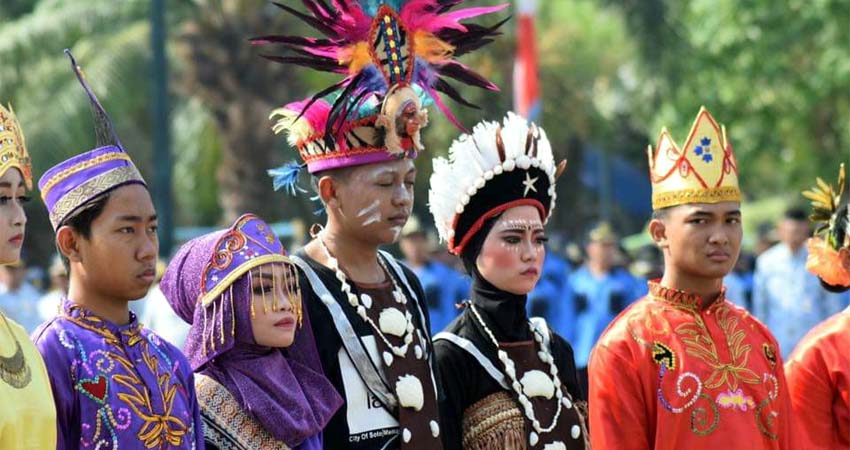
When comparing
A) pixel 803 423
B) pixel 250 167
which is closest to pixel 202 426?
pixel 803 423

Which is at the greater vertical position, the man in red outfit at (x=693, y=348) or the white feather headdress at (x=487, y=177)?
the white feather headdress at (x=487, y=177)

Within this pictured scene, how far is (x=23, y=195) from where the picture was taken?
462 centimetres

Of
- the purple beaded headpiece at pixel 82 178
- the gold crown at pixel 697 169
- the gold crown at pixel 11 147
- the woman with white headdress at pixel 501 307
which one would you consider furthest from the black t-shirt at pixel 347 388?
the gold crown at pixel 697 169

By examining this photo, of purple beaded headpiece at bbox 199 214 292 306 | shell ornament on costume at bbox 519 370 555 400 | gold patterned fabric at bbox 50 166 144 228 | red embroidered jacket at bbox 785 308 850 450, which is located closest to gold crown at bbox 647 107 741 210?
red embroidered jacket at bbox 785 308 850 450

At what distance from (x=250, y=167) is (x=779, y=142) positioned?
9759 mm

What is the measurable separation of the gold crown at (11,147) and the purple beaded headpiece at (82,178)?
0.24 meters

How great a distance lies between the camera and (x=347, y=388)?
5.45 m

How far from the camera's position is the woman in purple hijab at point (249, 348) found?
5.19 m

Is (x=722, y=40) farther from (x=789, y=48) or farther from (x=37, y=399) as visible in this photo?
(x=37, y=399)

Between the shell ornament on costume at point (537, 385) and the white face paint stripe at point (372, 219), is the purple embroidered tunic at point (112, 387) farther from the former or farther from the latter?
the shell ornament on costume at point (537, 385)

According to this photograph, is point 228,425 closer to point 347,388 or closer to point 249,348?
point 249,348

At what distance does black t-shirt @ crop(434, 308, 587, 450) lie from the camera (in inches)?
229

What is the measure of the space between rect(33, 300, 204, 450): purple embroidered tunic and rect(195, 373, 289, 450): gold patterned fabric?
0.15m

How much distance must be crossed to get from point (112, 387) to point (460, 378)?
5.27 ft
